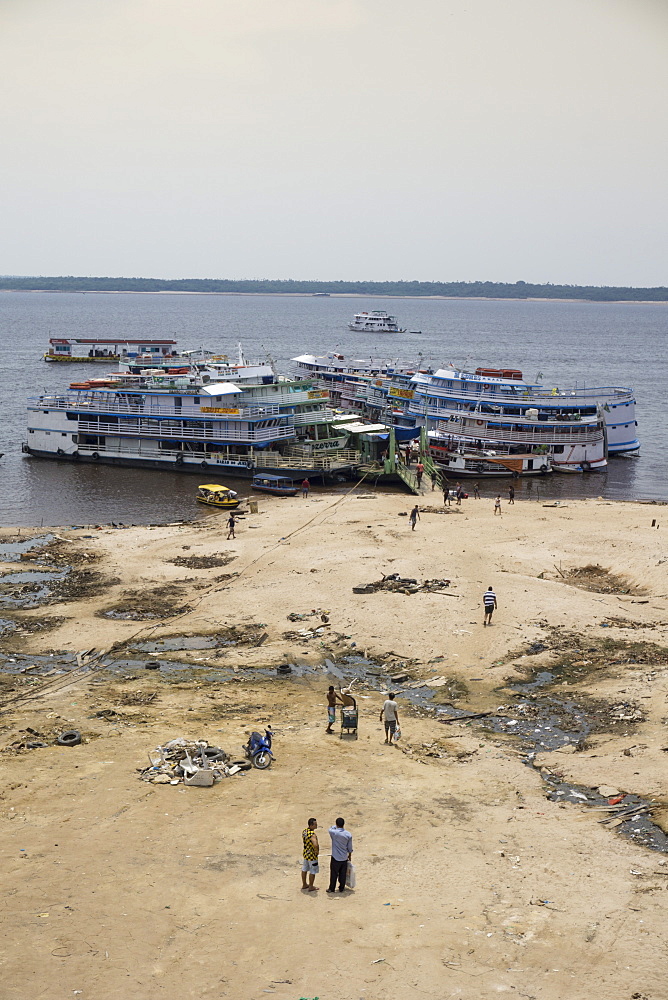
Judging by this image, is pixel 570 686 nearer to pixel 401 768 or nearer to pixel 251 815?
pixel 401 768

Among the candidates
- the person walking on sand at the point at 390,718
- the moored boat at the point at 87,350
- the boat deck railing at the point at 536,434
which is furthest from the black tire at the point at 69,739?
the moored boat at the point at 87,350

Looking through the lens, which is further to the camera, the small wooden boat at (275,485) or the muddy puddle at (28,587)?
the small wooden boat at (275,485)

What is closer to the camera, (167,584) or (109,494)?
(167,584)

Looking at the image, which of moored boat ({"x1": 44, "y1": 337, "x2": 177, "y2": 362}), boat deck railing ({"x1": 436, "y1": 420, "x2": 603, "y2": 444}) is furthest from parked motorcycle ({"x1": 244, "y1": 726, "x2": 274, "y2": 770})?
moored boat ({"x1": 44, "y1": 337, "x2": 177, "y2": 362})

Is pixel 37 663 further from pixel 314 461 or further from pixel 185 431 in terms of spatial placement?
pixel 185 431

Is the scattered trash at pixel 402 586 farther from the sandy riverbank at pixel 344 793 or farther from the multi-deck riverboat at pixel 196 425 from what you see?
the multi-deck riverboat at pixel 196 425

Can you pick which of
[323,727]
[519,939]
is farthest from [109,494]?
[519,939]

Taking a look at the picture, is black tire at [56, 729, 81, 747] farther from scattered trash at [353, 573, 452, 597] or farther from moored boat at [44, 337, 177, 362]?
moored boat at [44, 337, 177, 362]
